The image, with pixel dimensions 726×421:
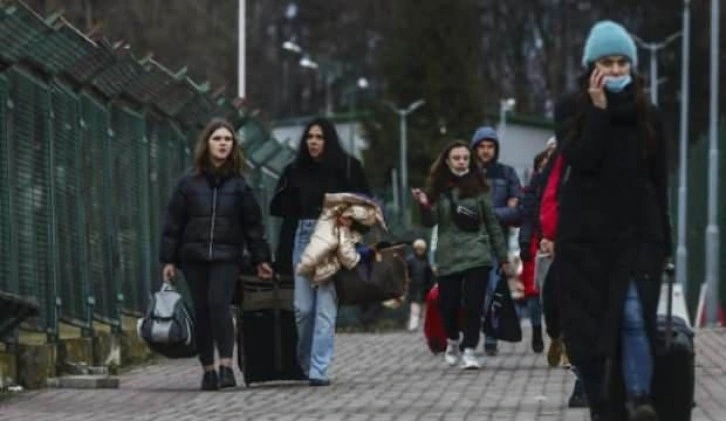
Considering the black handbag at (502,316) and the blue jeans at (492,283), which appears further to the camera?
the black handbag at (502,316)

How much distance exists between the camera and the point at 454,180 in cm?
Result: 1608

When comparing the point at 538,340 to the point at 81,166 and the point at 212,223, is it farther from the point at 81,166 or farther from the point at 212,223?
the point at 212,223

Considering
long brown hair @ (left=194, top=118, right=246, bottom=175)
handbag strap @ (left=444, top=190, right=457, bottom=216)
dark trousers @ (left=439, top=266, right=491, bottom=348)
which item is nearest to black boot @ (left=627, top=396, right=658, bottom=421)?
long brown hair @ (left=194, top=118, right=246, bottom=175)

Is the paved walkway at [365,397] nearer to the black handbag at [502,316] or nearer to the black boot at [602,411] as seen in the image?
the black handbag at [502,316]

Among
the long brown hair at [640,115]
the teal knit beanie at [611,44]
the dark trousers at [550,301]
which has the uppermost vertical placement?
the teal knit beanie at [611,44]

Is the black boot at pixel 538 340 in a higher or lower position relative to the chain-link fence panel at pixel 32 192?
lower

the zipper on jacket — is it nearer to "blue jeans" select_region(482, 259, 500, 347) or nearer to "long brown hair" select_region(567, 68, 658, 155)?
"blue jeans" select_region(482, 259, 500, 347)

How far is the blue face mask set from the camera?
8.80m

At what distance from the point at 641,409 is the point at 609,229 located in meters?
0.72

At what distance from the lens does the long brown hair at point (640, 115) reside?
28.9ft

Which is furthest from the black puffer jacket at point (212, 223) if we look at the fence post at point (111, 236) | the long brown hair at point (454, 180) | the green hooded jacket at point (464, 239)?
the fence post at point (111, 236)

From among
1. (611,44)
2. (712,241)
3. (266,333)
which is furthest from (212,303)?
(712,241)

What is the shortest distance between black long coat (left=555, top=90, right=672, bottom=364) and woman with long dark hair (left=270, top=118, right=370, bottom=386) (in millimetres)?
5713

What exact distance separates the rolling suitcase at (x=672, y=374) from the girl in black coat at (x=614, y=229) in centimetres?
15
